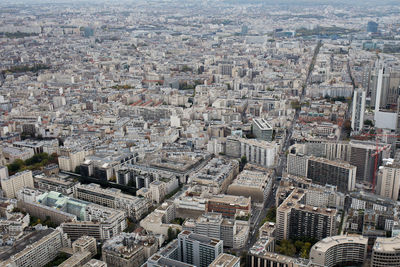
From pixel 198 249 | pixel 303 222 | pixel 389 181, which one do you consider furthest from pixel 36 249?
pixel 389 181

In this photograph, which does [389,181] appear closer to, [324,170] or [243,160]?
[324,170]

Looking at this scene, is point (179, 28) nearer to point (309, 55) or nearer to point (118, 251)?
point (309, 55)

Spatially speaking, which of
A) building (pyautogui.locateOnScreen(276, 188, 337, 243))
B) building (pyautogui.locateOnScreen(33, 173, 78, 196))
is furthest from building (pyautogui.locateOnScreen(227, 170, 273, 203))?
building (pyautogui.locateOnScreen(33, 173, 78, 196))

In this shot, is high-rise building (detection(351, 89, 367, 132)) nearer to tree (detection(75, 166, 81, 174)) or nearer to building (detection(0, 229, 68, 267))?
tree (detection(75, 166, 81, 174))

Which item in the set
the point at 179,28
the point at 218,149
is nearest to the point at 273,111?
the point at 218,149

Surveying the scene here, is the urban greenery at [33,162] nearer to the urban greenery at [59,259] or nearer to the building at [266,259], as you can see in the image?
the urban greenery at [59,259]
